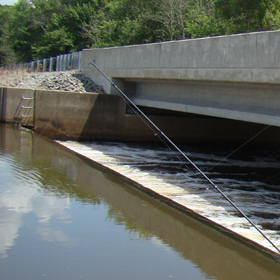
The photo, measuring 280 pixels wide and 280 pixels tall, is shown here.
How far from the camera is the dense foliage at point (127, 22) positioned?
22.2 meters

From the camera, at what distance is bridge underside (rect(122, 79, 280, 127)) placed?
1130 cm

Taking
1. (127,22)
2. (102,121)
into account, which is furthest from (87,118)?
(127,22)

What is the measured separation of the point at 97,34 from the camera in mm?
42875

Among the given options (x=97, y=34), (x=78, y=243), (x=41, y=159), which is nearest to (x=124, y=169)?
(x=41, y=159)

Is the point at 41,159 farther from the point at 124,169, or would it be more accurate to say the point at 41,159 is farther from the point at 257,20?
the point at 257,20

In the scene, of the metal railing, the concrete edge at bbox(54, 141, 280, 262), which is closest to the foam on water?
the concrete edge at bbox(54, 141, 280, 262)

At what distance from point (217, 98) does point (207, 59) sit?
4.26ft

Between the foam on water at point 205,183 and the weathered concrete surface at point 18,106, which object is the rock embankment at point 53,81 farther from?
the foam on water at point 205,183

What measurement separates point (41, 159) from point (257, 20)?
13509mm

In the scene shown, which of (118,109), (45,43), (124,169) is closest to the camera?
(124,169)

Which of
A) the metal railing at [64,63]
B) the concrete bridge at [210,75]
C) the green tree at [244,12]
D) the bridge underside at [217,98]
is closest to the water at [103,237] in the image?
the bridge underside at [217,98]

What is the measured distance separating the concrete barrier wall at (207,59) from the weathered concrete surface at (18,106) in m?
3.94

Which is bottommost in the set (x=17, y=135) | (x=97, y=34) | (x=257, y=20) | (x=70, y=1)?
(x=17, y=135)

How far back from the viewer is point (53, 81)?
2080 centimetres
